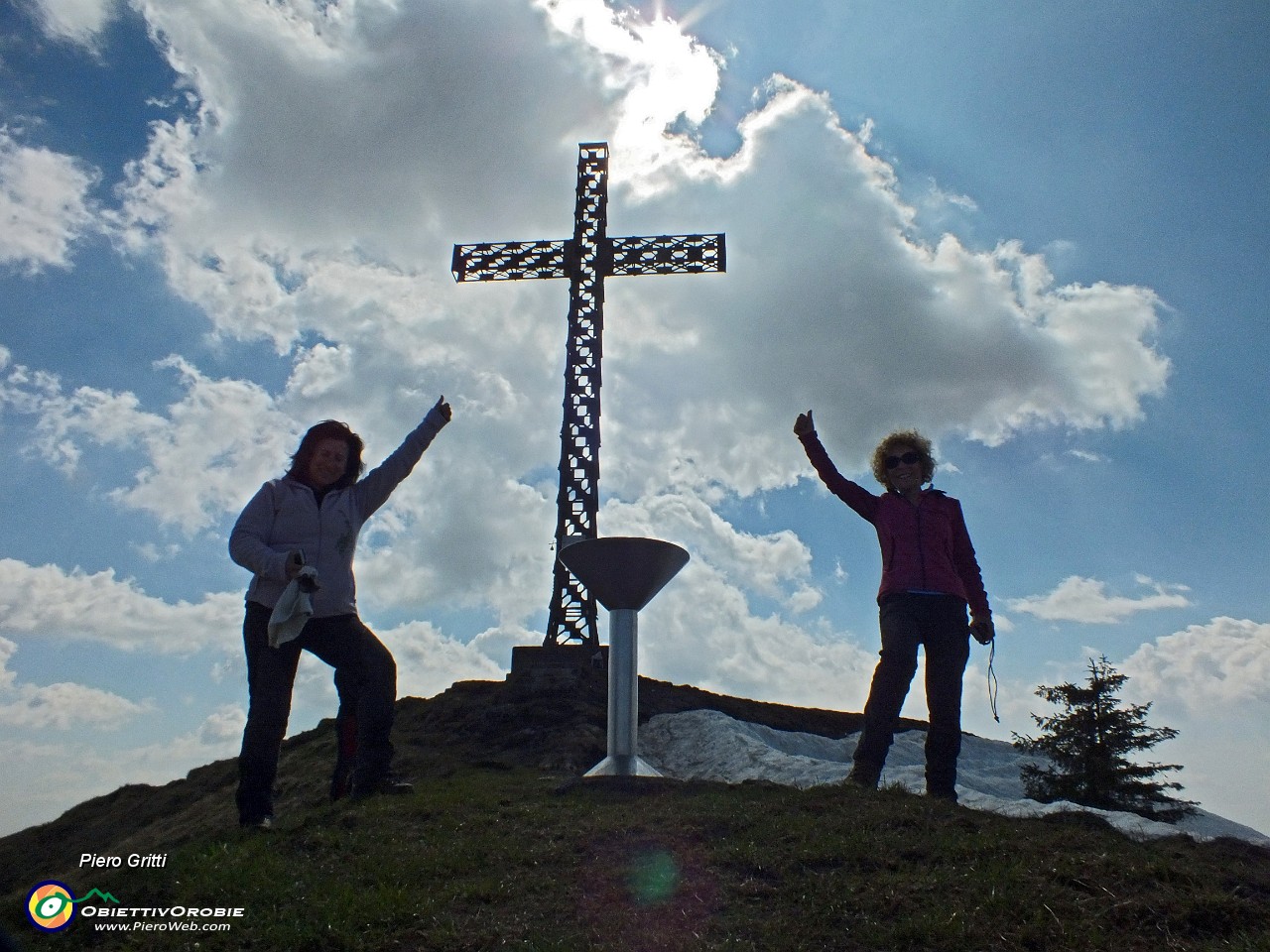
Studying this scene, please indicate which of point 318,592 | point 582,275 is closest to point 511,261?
point 582,275

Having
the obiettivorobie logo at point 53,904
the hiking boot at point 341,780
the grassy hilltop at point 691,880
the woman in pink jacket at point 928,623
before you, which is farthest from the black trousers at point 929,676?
the obiettivorobie logo at point 53,904

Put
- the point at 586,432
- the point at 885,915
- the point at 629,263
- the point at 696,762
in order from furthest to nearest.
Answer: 1. the point at 629,263
2. the point at 586,432
3. the point at 696,762
4. the point at 885,915

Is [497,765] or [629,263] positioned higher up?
[629,263]

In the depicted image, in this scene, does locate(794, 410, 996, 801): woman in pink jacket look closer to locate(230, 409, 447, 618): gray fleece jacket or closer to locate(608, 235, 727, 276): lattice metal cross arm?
locate(230, 409, 447, 618): gray fleece jacket

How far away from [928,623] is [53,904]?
182 inches

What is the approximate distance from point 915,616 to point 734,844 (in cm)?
207

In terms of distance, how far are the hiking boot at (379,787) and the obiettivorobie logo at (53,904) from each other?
6.11 feet

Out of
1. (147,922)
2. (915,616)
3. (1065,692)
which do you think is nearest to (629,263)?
(1065,692)

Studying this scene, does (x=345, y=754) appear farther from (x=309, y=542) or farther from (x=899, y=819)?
(x=899, y=819)

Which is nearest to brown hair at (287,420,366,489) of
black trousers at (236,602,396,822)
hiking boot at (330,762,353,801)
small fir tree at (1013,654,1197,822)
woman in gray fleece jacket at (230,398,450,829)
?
woman in gray fleece jacket at (230,398,450,829)

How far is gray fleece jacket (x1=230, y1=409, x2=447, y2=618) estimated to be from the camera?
5.24 m

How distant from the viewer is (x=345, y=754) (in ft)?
19.7

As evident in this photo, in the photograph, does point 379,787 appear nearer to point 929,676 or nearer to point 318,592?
point 318,592

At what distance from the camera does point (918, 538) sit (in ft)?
19.9
